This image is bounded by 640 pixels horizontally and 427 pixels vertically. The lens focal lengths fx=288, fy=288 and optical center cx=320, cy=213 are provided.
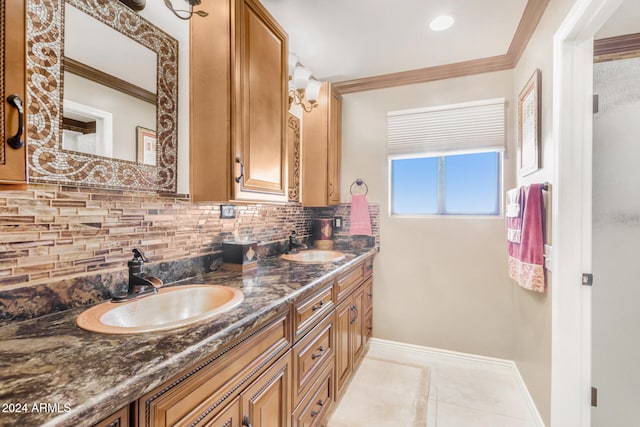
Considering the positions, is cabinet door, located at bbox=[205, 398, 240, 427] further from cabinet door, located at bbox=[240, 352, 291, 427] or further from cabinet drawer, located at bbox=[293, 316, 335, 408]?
cabinet drawer, located at bbox=[293, 316, 335, 408]

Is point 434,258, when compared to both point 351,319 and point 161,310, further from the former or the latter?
point 161,310

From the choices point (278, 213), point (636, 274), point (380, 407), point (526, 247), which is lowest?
point (380, 407)

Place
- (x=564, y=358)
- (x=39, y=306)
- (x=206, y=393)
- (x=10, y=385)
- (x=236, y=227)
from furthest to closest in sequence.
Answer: (x=236, y=227) → (x=564, y=358) → (x=39, y=306) → (x=206, y=393) → (x=10, y=385)

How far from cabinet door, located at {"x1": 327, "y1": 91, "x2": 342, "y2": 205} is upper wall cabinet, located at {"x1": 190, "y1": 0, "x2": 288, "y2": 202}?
3.59ft

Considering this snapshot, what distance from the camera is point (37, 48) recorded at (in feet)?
2.96

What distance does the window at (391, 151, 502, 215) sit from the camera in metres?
2.46

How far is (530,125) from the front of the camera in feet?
5.96

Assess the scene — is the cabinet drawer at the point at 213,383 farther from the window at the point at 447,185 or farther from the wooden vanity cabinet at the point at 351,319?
the window at the point at 447,185

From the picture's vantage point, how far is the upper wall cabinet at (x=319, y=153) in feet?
8.40

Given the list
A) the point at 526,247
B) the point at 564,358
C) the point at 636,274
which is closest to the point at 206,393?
A: the point at 564,358

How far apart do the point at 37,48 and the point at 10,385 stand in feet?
3.16

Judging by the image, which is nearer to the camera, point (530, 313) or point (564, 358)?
point (564, 358)

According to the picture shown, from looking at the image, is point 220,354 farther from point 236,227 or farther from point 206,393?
point 236,227

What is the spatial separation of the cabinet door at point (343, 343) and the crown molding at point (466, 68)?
1967mm
